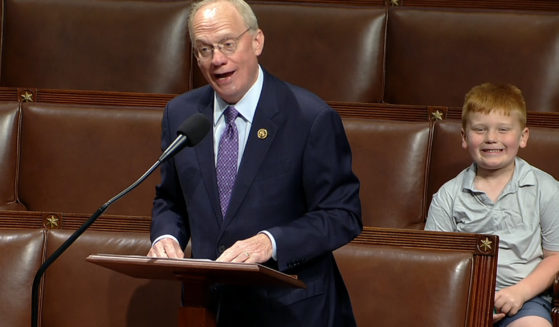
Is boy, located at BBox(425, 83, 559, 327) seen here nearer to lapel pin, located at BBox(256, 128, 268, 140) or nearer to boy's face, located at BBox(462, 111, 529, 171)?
boy's face, located at BBox(462, 111, 529, 171)

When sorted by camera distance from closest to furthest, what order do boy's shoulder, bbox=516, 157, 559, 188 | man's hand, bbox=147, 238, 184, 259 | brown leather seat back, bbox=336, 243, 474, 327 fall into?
man's hand, bbox=147, 238, 184, 259
brown leather seat back, bbox=336, 243, 474, 327
boy's shoulder, bbox=516, 157, 559, 188

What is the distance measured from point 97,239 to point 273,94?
0.83 feet

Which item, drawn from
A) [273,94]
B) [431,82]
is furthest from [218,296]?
[431,82]

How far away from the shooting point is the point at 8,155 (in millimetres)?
1062

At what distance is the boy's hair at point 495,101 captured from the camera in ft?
3.08

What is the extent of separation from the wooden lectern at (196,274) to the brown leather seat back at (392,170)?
40cm

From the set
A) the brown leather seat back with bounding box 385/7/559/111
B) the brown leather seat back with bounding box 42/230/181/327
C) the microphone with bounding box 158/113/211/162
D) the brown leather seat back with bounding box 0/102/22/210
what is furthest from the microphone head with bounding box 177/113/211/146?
the brown leather seat back with bounding box 385/7/559/111

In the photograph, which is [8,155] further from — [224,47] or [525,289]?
[525,289]

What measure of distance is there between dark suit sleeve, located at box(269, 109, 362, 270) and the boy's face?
0.25 meters

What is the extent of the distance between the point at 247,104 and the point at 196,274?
0.17 m

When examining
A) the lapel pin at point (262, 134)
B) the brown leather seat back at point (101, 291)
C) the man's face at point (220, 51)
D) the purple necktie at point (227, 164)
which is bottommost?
the brown leather seat back at point (101, 291)

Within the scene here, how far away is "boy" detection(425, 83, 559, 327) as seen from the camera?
91cm

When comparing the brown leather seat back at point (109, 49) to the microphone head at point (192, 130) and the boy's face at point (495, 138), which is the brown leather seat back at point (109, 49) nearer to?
the boy's face at point (495, 138)

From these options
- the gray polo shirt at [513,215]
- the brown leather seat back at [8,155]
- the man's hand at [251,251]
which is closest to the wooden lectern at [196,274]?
the man's hand at [251,251]
